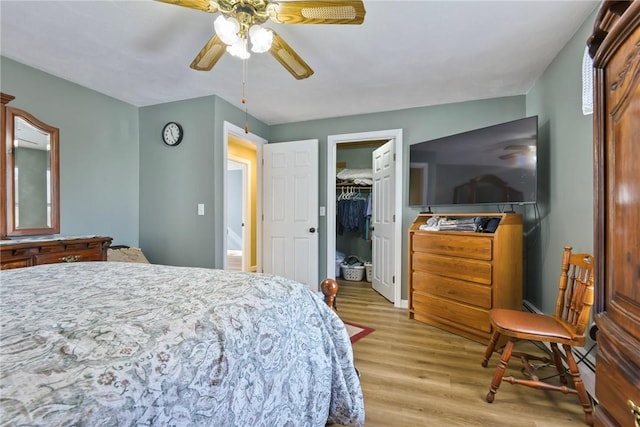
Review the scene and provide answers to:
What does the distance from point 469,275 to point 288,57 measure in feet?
7.13

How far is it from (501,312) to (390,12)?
200cm

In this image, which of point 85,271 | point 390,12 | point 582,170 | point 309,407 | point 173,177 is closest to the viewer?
point 309,407

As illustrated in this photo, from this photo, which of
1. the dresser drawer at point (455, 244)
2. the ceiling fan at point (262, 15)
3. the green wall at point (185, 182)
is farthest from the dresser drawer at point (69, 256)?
the dresser drawer at point (455, 244)

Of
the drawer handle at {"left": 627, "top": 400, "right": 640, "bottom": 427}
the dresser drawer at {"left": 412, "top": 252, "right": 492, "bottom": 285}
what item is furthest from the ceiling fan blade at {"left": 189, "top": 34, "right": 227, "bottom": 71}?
the dresser drawer at {"left": 412, "top": 252, "right": 492, "bottom": 285}

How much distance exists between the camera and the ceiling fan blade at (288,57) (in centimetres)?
158

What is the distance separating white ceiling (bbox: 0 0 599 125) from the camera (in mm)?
1692

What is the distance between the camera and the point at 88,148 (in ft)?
8.89

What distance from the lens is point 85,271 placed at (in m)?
1.35

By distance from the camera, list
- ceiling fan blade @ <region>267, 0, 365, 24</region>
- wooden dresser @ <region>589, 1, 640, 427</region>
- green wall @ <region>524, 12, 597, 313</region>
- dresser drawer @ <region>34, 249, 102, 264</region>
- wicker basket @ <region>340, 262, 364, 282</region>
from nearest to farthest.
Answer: wooden dresser @ <region>589, 1, 640, 427</region> → ceiling fan blade @ <region>267, 0, 365, 24</region> → green wall @ <region>524, 12, 597, 313</region> → dresser drawer @ <region>34, 249, 102, 264</region> → wicker basket @ <region>340, 262, 364, 282</region>

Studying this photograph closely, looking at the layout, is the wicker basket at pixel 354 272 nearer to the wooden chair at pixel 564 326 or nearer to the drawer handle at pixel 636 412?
the wooden chair at pixel 564 326

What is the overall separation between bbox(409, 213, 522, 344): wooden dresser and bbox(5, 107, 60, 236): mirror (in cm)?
330

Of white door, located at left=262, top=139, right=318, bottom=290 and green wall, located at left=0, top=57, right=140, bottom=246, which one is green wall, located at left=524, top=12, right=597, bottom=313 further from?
green wall, located at left=0, top=57, right=140, bottom=246

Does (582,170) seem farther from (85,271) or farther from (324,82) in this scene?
(85,271)

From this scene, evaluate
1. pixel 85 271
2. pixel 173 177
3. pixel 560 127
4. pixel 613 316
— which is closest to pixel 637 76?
pixel 613 316
